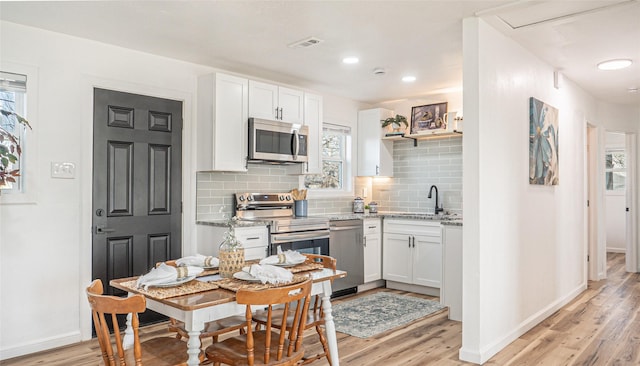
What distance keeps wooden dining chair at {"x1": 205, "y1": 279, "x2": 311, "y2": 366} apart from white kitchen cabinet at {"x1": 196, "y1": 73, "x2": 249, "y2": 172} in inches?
90.9

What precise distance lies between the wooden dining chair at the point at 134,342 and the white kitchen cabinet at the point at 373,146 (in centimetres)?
421

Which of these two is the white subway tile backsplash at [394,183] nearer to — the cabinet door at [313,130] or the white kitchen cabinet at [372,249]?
the cabinet door at [313,130]

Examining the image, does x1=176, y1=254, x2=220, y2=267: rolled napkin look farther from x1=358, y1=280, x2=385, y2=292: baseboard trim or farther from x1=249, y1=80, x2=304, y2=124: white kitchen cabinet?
x1=358, y1=280, x2=385, y2=292: baseboard trim

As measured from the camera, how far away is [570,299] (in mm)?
4969

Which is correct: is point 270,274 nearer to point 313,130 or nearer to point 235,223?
point 235,223

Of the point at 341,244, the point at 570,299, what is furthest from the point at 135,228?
the point at 570,299

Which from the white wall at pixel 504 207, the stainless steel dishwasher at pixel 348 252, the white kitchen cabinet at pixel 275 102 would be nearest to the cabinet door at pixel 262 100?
the white kitchen cabinet at pixel 275 102

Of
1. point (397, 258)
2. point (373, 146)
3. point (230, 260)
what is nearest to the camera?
point (230, 260)

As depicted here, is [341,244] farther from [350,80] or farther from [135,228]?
[135,228]

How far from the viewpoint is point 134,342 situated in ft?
6.43

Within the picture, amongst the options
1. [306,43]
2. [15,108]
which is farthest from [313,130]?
[15,108]

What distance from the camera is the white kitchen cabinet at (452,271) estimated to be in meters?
4.23

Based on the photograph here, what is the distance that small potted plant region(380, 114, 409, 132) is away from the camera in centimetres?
600

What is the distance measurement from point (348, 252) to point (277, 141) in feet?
5.03
